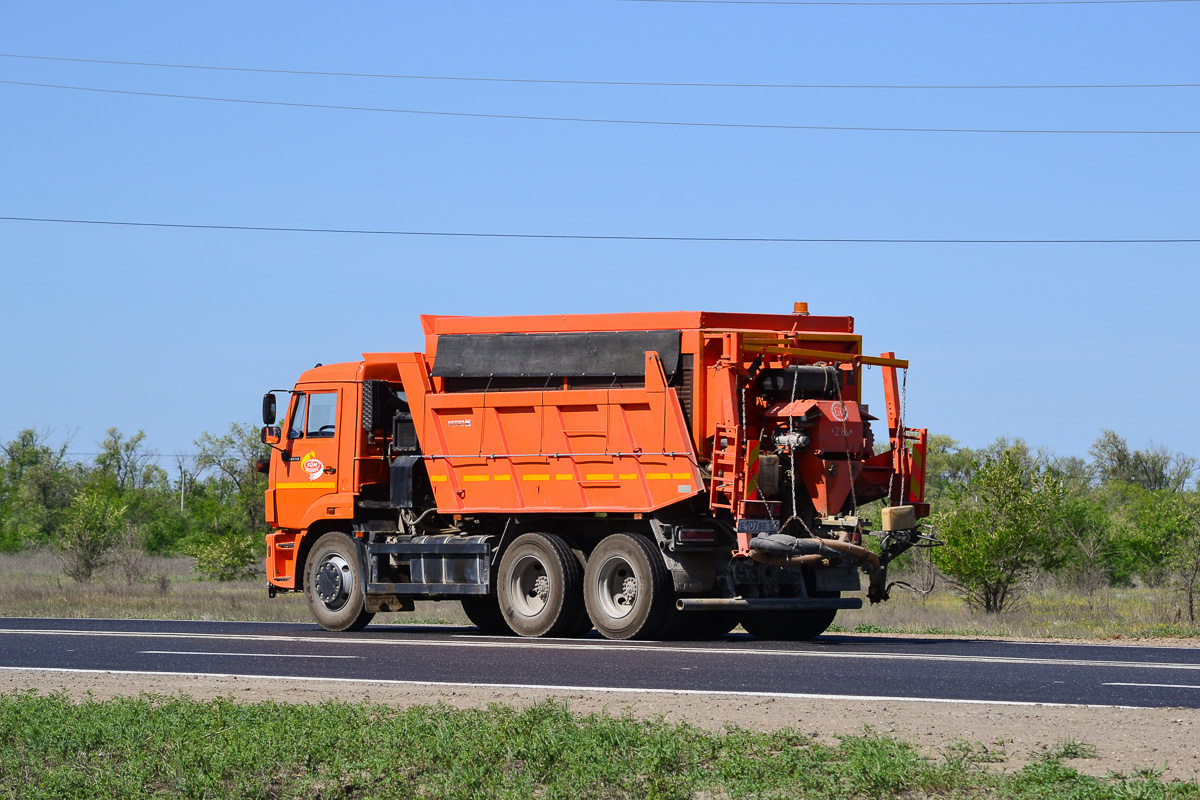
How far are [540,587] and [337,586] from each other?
10.5 ft

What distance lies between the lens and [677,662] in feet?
42.7

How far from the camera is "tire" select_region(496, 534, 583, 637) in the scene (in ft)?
54.9

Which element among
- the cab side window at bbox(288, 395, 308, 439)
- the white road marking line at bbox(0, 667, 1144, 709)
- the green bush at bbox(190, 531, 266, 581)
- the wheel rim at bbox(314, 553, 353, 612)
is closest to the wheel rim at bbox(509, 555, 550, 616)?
the wheel rim at bbox(314, 553, 353, 612)

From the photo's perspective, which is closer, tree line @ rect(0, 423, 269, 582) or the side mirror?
the side mirror

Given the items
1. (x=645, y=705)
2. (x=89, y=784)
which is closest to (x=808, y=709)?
(x=645, y=705)

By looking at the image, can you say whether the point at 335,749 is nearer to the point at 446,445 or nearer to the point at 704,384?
the point at 704,384

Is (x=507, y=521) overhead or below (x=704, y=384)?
below

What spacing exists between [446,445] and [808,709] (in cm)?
934

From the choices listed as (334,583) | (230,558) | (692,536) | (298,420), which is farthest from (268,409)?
(230,558)

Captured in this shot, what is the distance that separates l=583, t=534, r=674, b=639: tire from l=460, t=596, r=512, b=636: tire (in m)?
2.57

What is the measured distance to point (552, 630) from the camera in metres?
16.8

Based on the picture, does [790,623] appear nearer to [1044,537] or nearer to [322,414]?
[322,414]

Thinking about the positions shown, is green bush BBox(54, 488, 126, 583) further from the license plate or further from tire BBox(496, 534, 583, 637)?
the license plate

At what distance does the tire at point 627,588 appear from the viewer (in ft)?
52.4
